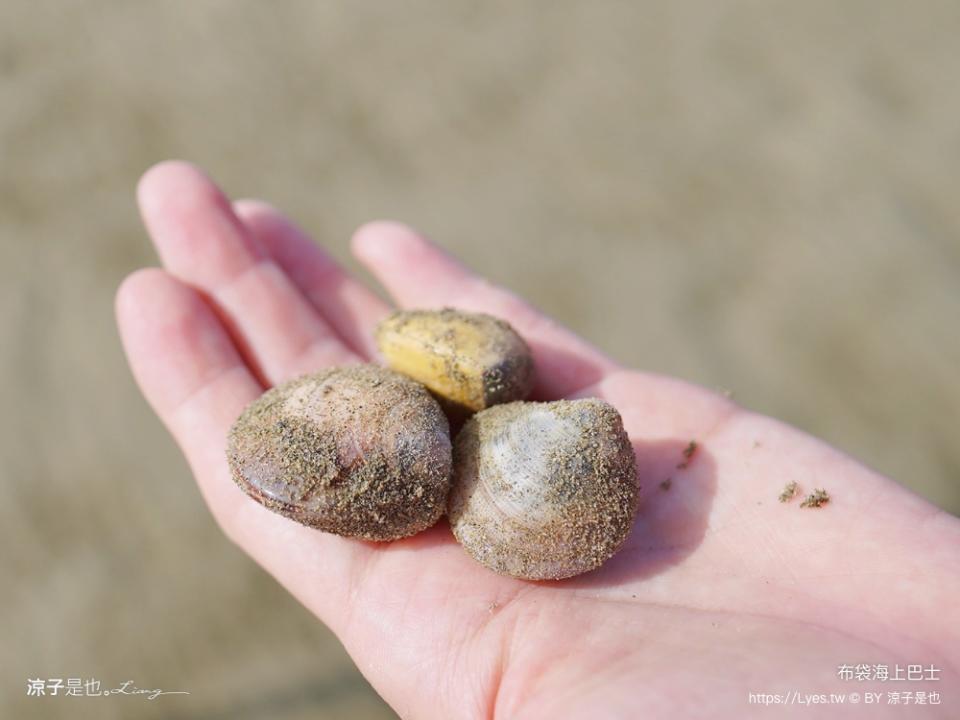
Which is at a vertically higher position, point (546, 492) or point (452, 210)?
point (452, 210)

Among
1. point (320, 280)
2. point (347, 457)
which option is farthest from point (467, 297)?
point (347, 457)

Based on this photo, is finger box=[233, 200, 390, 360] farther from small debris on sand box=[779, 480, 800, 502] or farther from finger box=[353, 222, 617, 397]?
small debris on sand box=[779, 480, 800, 502]

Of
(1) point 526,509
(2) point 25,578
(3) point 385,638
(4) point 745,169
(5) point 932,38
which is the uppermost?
(5) point 932,38

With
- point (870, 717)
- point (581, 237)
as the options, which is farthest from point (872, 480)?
point (581, 237)

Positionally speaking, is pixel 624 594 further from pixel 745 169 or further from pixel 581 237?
pixel 745 169

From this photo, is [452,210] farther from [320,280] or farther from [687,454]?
[687,454]
